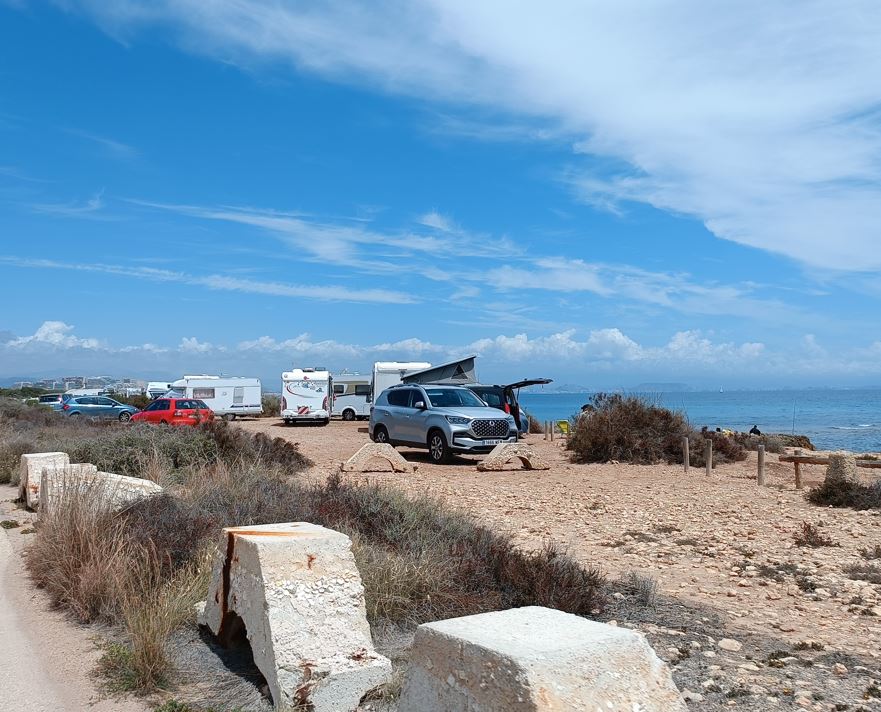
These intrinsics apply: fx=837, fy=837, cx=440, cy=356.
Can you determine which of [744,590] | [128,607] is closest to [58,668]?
[128,607]

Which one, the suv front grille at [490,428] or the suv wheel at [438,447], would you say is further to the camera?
the suv wheel at [438,447]

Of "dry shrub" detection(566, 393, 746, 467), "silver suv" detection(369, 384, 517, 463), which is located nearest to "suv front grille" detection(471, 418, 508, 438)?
"silver suv" detection(369, 384, 517, 463)

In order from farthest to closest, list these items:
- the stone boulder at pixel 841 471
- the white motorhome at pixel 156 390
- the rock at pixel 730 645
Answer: the white motorhome at pixel 156 390
the stone boulder at pixel 841 471
the rock at pixel 730 645

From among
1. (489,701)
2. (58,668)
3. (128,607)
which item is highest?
(489,701)

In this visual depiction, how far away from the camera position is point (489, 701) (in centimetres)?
300

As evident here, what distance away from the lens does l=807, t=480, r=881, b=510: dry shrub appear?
12.7m

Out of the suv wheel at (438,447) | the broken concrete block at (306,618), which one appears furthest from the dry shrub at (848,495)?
the broken concrete block at (306,618)

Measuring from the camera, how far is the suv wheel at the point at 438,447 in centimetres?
1942

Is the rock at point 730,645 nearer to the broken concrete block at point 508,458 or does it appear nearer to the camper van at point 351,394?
the broken concrete block at point 508,458

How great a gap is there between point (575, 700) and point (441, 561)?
12.3 feet

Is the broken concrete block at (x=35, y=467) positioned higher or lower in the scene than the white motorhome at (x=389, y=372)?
lower

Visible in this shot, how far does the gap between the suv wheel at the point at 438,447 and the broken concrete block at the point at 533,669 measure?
15.8 meters

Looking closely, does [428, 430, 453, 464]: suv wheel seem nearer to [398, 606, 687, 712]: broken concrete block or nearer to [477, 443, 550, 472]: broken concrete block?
[477, 443, 550, 472]: broken concrete block

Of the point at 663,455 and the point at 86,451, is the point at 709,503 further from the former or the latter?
the point at 86,451
